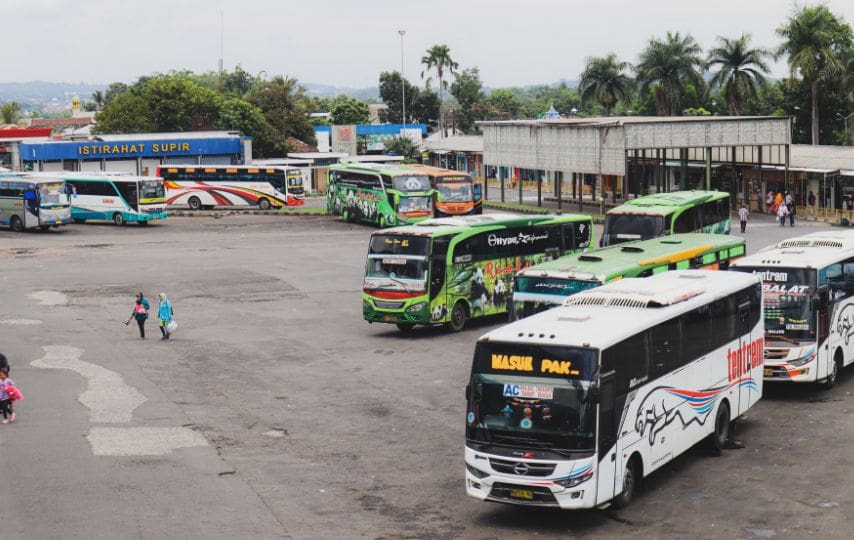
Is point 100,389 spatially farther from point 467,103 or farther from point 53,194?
point 467,103

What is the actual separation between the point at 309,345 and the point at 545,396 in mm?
16145

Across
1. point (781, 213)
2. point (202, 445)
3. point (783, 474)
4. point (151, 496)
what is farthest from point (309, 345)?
point (781, 213)

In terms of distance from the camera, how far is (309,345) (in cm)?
3147

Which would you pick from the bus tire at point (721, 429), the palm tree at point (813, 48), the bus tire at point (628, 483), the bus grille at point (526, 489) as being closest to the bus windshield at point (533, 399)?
the bus grille at point (526, 489)

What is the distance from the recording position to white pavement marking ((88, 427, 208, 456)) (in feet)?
68.4

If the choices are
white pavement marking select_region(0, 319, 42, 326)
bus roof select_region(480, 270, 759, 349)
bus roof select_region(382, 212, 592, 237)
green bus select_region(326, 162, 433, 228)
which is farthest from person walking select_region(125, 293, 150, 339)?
green bus select_region(326, 162, 433, 228)

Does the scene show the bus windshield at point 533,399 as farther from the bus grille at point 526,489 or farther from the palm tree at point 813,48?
the palm tree at point 813,48

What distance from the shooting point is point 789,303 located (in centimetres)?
2441

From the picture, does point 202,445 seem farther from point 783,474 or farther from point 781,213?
point 781,213

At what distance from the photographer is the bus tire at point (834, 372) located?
25.1 meters

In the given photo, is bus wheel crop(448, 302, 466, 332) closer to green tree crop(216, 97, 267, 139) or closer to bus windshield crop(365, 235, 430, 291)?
bus windshield crop(365, 235, 430, 291)

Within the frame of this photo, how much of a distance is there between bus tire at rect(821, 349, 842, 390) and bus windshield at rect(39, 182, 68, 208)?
4591 centimetres

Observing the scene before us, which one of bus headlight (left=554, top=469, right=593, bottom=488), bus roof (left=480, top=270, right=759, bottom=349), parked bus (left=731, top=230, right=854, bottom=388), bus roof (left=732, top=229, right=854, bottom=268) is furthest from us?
bus roof (left=732, top=229, right=854, bottom=268)

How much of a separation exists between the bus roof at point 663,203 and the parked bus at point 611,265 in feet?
24.0
